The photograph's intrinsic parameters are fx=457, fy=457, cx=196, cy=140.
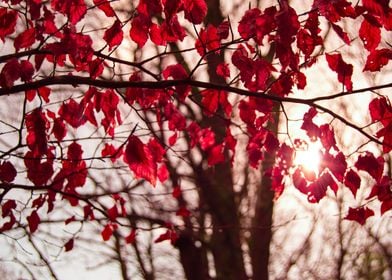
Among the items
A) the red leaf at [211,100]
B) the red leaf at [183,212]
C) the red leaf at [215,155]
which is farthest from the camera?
the red leaf at [183,212]

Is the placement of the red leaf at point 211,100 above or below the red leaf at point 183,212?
below

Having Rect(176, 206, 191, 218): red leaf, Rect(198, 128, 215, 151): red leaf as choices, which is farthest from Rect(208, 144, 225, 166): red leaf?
Rect(176, 206, 191, 218): red leaf

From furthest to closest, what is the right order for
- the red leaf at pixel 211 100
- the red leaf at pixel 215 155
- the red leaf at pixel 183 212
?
the red leaf at pixel 183 212
the red leaf at pixel 215 155
the red leaf at pixel 211 100

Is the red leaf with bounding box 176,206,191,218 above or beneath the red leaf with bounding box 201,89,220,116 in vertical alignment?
above

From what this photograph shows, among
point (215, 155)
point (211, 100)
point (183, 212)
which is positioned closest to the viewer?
point (211, 100)

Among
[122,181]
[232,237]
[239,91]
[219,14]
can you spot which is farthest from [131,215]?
[239,91]

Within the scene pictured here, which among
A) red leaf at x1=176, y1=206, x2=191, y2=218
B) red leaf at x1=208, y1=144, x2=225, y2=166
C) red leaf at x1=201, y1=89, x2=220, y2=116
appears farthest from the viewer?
red leaf at x1=176, y1=206, x2=191, y2=218

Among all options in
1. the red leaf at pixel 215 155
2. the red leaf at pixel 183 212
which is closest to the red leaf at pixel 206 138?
the red leaf at pixel 215 155

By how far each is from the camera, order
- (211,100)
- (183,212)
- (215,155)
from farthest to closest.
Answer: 1. (183,212)
2. (215,155)
3. (211,100)

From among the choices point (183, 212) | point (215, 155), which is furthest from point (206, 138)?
point (183, 212)

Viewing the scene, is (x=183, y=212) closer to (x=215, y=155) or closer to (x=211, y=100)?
(x=215, y=155)

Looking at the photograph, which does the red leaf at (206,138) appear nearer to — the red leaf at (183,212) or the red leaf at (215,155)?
the red leaf at (215,155)

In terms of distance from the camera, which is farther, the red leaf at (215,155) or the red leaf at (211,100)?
the red leaf at (215,155)

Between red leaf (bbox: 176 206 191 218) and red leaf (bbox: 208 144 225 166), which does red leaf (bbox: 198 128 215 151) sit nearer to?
red leaf (bbox: 208 144 225 166)
